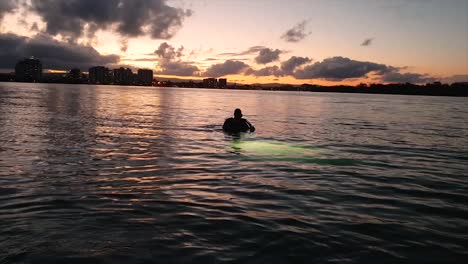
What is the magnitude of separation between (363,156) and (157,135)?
13.5 m

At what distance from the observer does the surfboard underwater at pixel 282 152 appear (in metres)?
18.0

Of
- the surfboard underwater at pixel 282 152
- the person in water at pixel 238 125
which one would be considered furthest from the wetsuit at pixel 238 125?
the surfboard underwater at pixel 282 152

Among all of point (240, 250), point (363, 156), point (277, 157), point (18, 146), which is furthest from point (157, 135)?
point (240, 250)

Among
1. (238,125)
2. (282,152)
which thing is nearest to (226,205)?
(282,152)

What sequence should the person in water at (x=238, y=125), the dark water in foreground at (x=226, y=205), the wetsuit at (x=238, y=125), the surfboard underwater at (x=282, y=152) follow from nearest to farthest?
the dark water in foreground at (x=226, y=205), the surfboard underwater at (x=282, y=152), the person in water at (x=238, y=125), the wetsuit at (x=238, y=125)

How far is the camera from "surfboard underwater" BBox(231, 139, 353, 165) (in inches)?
708

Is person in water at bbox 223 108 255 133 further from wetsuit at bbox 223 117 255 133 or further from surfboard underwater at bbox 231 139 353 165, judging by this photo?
surfboard underwater at bbox 231 139 353 165

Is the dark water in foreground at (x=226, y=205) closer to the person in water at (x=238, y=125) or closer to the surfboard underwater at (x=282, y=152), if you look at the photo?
the surfboard underwater at (x=282, y=152)

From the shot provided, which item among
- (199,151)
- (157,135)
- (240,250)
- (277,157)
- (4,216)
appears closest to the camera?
(240,250)

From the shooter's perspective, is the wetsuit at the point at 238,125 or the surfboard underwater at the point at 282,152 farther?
the wetsuit at the point at 238,125

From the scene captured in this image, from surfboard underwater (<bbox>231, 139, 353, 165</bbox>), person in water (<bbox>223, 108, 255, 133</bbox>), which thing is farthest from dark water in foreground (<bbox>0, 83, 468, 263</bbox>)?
person in water (<bbox>223, 108, 255, 133</bbox>)

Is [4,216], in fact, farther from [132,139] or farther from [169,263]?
[132,139]

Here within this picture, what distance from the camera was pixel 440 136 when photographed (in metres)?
29.9

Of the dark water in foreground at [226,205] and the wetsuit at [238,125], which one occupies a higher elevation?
the wetsuit at [238,125]
